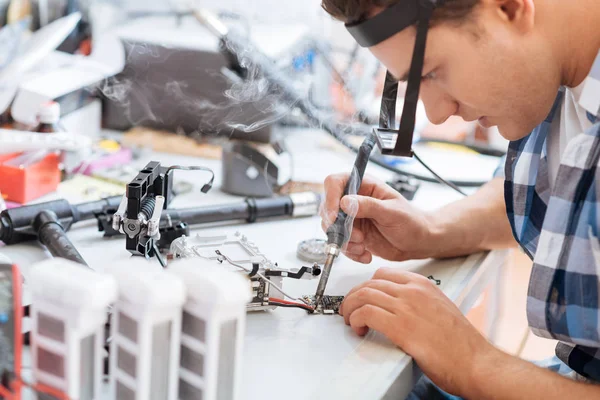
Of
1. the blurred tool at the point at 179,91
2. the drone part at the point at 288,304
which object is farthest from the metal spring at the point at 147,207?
the blurred tool at the point at 179,91

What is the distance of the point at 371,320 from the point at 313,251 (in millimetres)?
263

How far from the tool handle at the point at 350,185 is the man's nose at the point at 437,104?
143 millimetres

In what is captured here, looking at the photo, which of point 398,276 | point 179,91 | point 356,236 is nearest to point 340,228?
point 356,236

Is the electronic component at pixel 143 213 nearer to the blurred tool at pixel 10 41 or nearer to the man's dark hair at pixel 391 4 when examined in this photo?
the man's dark hair at pixel 391 4

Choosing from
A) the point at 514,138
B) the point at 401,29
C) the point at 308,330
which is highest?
the point at 401,29

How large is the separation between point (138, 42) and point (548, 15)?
1085 mm

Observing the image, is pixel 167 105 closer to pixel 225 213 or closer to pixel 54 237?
pixel 225 213

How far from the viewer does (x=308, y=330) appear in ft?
3.12

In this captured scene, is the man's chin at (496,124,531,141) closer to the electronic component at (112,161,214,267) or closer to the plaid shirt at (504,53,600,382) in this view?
the plaid shirt at (504,53,600,382)

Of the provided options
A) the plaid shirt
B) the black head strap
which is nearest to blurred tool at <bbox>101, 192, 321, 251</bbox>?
the black head strap

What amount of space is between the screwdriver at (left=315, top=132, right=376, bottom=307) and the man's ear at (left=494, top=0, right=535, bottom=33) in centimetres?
27

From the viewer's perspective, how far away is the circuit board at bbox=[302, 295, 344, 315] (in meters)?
1.01

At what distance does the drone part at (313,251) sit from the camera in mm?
1159

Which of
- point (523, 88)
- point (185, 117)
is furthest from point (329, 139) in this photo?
point (523, 88)
